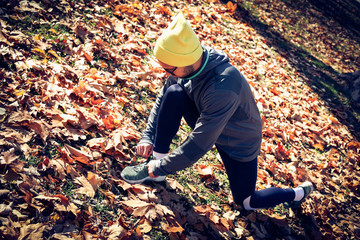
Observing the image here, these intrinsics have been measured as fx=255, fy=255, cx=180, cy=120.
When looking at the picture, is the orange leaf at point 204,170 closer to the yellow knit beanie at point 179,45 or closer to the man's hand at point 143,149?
the man's hand at point 143,149

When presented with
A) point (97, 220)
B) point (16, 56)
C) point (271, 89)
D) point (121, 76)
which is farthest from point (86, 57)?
point (271, 89)

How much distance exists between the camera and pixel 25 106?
7.64 ft

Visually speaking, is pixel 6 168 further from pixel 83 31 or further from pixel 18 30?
pixel 83 31

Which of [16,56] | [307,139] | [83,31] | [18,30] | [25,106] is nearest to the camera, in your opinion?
[25,106]

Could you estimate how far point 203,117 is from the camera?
187cm

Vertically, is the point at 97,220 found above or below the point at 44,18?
below

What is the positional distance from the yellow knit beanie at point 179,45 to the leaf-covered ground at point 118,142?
108 centimetres

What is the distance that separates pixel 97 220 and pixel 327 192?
2873mm

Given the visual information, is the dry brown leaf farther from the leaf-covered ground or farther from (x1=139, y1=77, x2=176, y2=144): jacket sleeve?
(x1=139, y1=77, x2=176, y2=144): jacket sleeve

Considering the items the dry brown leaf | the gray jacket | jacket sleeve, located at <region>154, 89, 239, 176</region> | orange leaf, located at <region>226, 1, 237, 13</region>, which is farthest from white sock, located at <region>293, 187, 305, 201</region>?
orange leaf, located at <region>226, 1, 237, 13</region>

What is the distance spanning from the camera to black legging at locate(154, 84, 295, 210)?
2.18 meters

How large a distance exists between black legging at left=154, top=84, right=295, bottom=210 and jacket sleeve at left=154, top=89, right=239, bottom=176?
0.34 metres

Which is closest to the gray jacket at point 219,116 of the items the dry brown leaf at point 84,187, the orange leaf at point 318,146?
the dry brown leaf at point 84,187

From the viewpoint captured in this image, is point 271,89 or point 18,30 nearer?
point 18,30
